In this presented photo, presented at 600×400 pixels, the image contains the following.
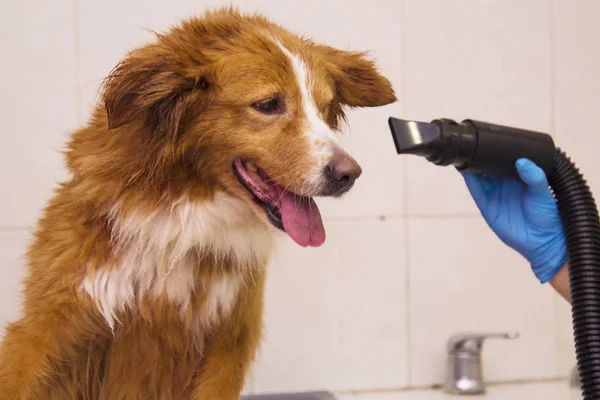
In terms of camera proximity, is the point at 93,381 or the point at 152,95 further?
the point at 93,381

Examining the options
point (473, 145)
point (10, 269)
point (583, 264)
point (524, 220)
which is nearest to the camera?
point (473, 145)

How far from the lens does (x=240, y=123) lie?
1286 mm

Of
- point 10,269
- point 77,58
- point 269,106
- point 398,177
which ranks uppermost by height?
point 77,58

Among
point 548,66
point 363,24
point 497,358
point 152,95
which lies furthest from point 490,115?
point 152,95

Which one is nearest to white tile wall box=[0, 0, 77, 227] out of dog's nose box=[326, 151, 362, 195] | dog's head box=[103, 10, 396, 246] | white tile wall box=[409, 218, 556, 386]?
dog's head box=[103, 10, 396, 246]

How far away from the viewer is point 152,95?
119 cm

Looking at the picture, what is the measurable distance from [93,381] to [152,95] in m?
0.62

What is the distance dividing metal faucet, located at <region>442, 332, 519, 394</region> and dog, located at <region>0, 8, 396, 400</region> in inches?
32.2

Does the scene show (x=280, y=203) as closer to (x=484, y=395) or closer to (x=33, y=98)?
(x=33, y=98)

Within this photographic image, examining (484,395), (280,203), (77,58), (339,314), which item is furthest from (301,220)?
(484,395)

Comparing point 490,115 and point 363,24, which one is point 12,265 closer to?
point 363,24

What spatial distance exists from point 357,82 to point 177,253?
0.52 metres

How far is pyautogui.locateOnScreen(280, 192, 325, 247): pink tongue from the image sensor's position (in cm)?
126

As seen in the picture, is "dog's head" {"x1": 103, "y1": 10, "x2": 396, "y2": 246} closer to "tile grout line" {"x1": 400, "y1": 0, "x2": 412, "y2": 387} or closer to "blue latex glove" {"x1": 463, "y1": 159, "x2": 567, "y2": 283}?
"blue latex glove" {"x1": 463, "y1": 159, "x2": 567, "y2": 283}
